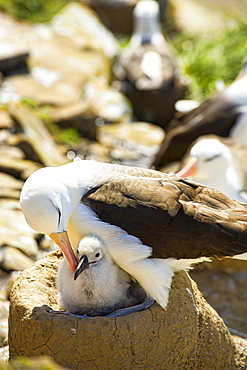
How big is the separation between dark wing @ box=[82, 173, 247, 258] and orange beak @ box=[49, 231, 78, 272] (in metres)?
0.25

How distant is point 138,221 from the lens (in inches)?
165

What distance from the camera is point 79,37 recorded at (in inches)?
519

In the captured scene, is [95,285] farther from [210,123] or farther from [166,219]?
[210,123]

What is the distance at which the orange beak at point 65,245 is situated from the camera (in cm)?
412

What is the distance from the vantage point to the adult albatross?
13.6 feet

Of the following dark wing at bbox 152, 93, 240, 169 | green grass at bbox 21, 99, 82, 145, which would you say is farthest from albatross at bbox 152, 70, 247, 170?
green grass at bbox 21, 99, 82, 145

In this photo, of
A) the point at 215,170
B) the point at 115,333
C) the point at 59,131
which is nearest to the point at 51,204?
the point at 115,333

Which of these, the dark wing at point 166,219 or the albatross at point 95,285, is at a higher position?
the dark wing at point 166,219

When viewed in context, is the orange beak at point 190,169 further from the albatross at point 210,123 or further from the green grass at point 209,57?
the green grass at point 209,57

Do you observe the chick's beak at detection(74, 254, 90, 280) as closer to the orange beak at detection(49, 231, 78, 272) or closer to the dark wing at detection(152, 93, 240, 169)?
the orange beak at detection(49, 231, 78, 272)

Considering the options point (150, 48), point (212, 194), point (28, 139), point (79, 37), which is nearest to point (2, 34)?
point (79, 37)

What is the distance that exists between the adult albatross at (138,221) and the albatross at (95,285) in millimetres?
82

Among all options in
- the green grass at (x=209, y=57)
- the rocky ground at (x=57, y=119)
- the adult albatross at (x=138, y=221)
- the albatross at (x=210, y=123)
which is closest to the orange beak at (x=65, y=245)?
the adult albatross at (x=138, y=221)

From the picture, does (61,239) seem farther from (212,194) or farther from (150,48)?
(150,48)
